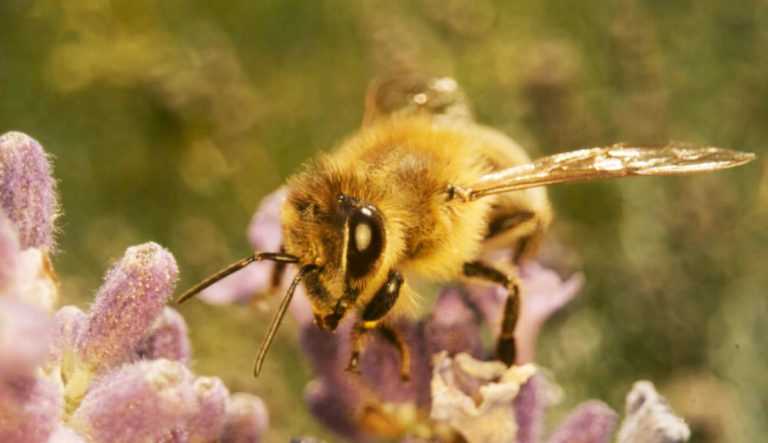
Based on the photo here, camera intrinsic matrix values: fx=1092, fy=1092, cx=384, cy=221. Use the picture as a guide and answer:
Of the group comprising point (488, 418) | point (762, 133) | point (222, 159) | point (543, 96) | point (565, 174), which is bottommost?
point (488, 418)

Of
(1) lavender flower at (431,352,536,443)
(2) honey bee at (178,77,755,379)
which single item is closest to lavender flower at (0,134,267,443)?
(2) honey bee at (178,77,755,379)

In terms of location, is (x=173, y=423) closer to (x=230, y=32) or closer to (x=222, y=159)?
(x=222, y=159)

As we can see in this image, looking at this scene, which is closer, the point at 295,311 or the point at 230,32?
the point at 295,311

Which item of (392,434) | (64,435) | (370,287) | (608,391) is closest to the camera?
(64,435)

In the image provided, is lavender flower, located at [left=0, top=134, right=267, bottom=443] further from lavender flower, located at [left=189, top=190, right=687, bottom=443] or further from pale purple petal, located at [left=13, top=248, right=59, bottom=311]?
lavender flower, located at [left=189, top=190, right=687, bottom=443]

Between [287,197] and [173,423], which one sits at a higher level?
[287,197]

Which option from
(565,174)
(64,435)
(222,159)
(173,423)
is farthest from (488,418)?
(222,159)

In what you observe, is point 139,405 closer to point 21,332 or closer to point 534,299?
point 21,332
